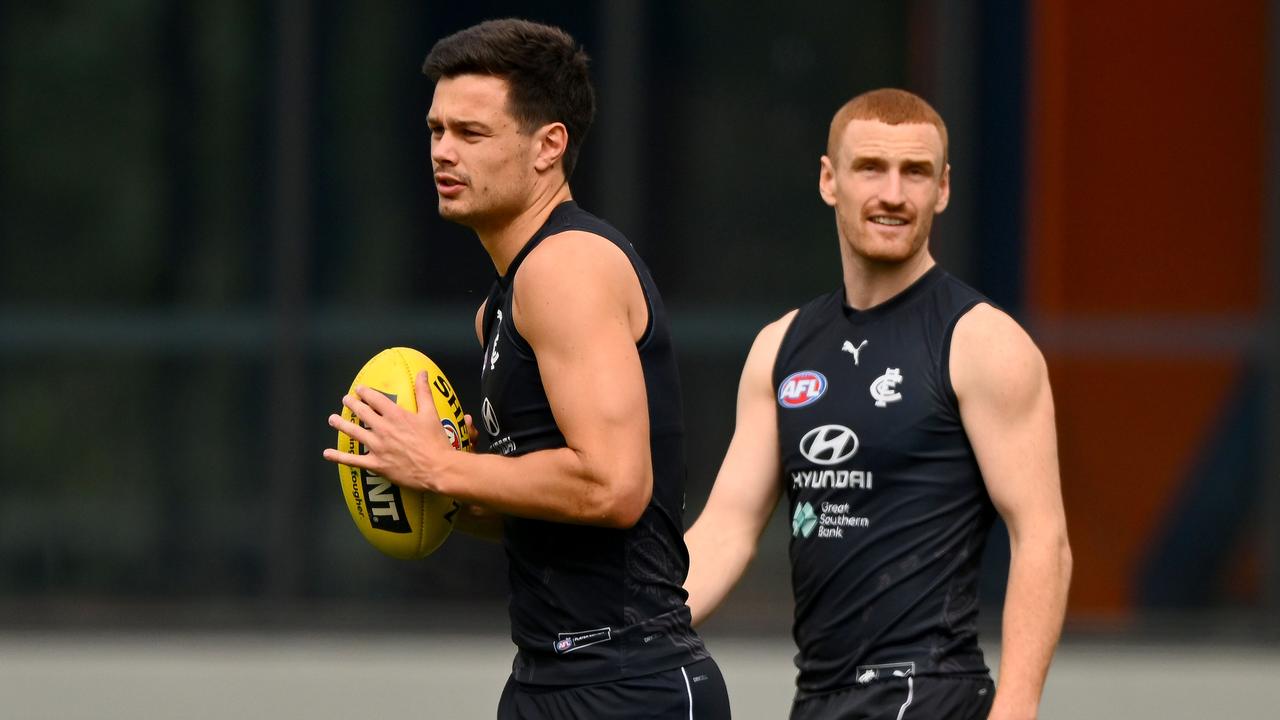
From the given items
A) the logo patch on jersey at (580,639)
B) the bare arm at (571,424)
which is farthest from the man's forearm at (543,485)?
the logo patch on jersey at (580,639)

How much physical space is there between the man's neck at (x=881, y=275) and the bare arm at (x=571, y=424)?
3.18 ft

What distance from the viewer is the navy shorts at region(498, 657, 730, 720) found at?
3.26m

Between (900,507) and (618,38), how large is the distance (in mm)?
3882

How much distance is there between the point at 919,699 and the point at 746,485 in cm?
66

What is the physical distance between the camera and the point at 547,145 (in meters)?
3.37

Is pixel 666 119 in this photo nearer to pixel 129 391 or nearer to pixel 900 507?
pixel 129 391

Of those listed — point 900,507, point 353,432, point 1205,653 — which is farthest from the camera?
point 1205,653

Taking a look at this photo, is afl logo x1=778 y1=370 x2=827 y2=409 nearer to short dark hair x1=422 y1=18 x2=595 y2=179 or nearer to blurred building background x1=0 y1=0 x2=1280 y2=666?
short dark hair x1=422 y1=18 x2=595 y2=179

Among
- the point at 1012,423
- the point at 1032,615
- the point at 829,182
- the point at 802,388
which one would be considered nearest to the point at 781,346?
the point at 802,388

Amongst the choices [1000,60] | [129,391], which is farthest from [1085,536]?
[129,391]

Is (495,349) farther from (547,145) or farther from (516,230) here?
(547,145)

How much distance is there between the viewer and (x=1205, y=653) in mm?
7082

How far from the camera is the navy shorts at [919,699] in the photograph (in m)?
3.76

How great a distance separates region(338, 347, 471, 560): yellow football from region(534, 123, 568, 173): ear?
487 millimetres
